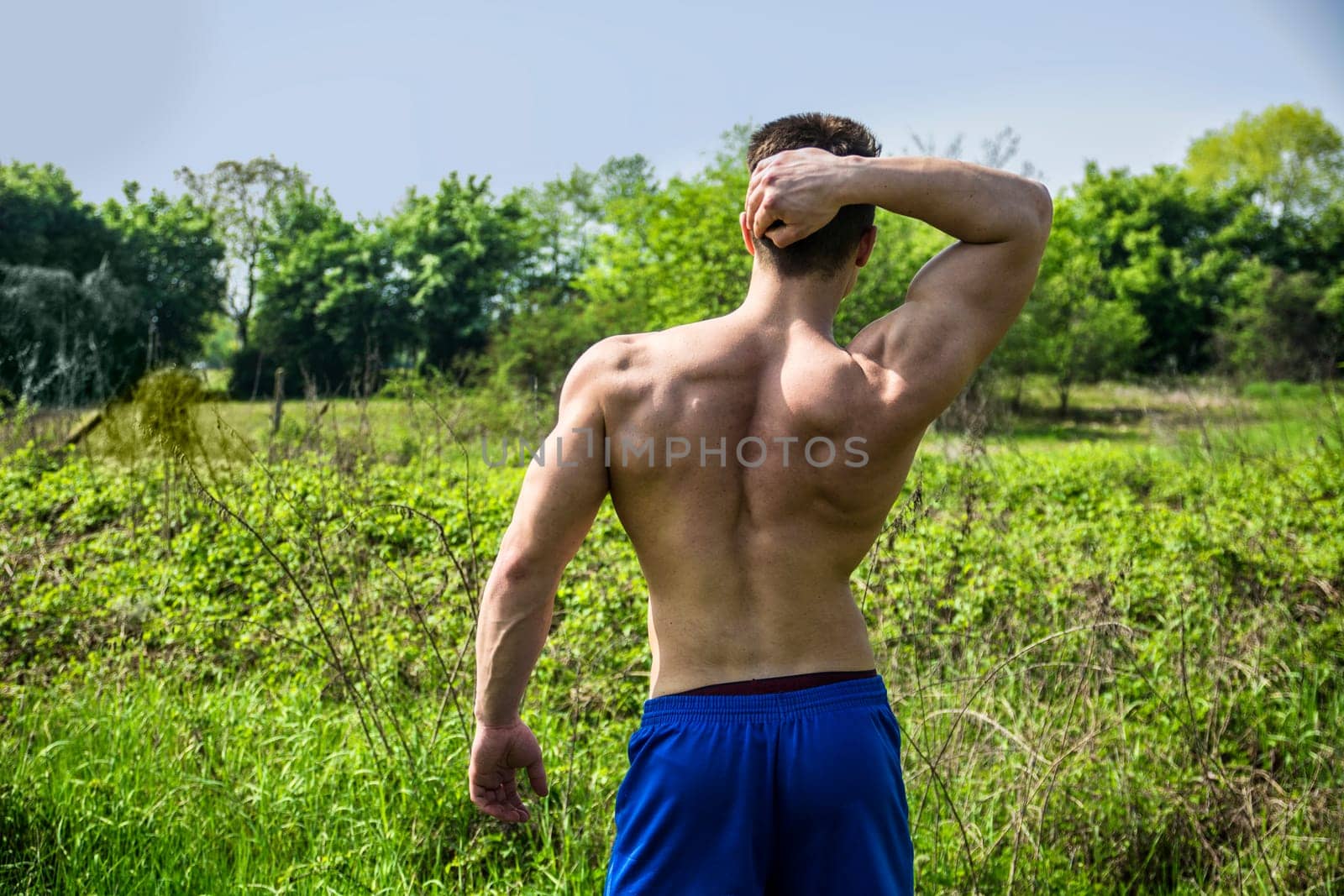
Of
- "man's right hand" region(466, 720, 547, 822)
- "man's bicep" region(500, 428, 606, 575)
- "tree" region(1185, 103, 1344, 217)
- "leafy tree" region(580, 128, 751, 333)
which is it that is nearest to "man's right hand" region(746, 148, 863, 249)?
"man's bicep" region(500, 428, 606, 575)

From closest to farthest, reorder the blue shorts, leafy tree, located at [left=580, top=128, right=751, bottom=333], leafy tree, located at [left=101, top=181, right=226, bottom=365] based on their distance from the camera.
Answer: the blue shorts → leafy tree, located at [left=580, top=128, right=751, bottom=333] → leafy tree, located at [left=101, top=181, right=226, bottom=365]

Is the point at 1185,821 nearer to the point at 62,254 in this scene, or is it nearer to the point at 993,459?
the point at 993,459

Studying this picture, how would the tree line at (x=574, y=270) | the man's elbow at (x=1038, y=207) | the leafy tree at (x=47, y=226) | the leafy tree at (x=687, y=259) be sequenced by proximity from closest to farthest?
the man's elbow at (x=1038, y=207) → the leafy tree at (x=687, y=259) → the tree line at (x=574, y=270) → the leafy tree at (x=47, y=226)

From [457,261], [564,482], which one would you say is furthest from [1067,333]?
[564,482]

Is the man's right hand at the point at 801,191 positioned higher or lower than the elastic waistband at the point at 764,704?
higher

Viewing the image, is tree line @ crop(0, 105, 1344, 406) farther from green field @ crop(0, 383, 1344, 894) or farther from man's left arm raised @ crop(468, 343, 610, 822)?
man's left arm raised @ crop(468, 343, 610, 822)

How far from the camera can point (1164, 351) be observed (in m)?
32.0

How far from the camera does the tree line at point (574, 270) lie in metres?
19.4

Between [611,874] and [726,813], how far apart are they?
25 centimetres

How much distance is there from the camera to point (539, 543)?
1.62 metres

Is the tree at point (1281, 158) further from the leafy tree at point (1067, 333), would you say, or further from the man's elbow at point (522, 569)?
the man's elbow at point (522, 569)

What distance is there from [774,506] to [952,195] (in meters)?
0.60

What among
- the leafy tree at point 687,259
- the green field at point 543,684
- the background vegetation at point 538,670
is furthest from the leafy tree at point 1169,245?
the green field at point 543,684

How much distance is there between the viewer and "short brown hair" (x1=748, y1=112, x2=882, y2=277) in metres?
1.62
